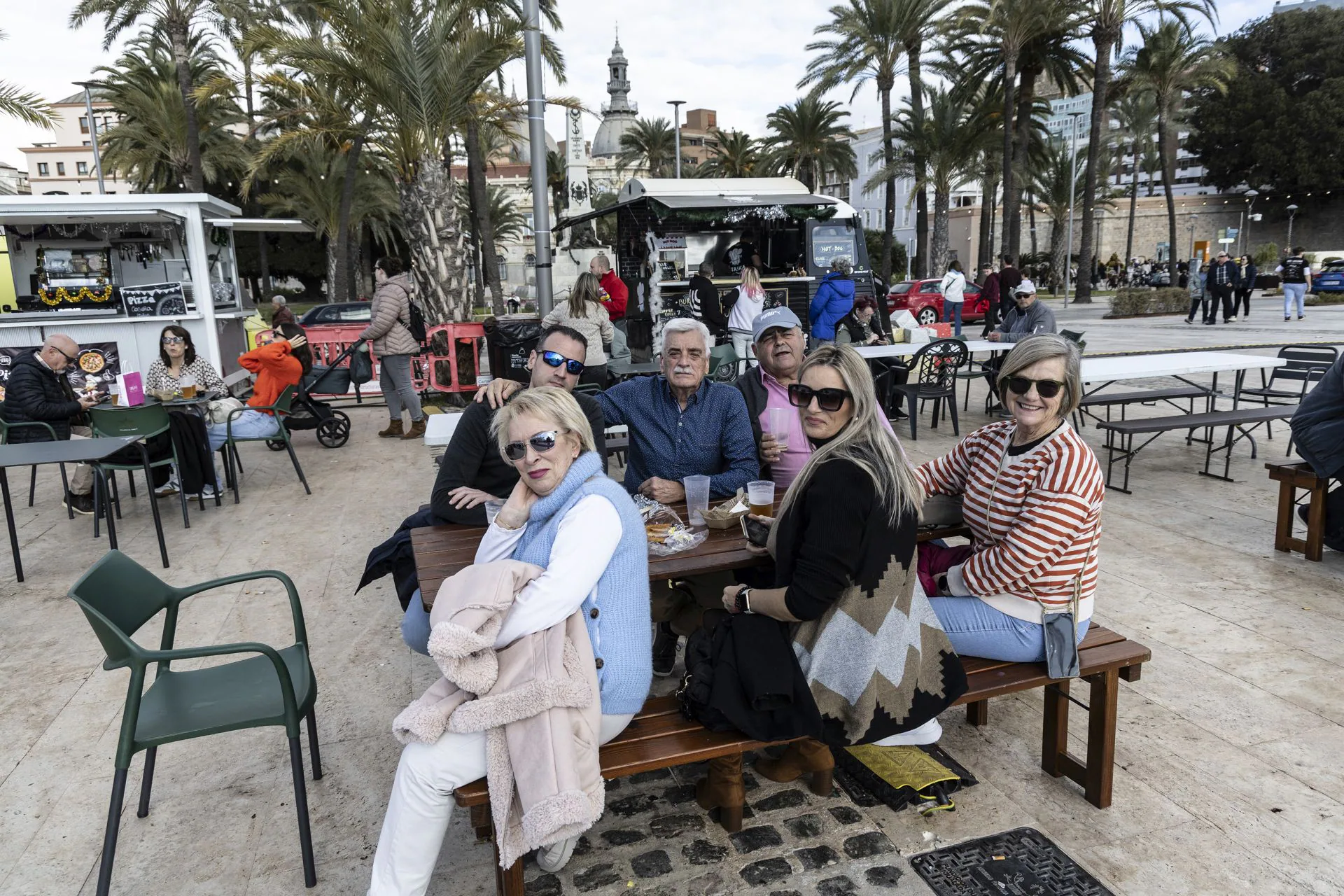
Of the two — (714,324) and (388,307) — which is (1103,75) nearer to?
(714,324)

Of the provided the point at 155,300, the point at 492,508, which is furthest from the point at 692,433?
the point at 155,300

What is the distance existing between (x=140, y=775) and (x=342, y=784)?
796mm

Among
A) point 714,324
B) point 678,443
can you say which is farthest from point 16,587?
point 714,324

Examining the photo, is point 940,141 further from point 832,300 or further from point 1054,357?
point 1054,357

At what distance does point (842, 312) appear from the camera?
32.6ft

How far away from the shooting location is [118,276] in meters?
13.3

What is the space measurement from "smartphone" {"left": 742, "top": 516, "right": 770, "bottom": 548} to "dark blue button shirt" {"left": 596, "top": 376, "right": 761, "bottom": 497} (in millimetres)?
728

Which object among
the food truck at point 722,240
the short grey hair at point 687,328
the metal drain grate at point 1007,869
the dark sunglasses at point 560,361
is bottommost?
the metal drain grate at point 1007,869

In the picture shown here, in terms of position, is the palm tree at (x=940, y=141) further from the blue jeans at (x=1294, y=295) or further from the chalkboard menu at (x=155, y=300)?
the chalkboard menu at (x=155, y=300)

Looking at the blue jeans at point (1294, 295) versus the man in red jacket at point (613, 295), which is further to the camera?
the blue jeans at point (1294, 295)

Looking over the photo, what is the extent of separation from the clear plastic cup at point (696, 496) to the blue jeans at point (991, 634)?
945 mm

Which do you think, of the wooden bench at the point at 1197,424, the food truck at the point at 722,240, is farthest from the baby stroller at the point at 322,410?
the wooden bench at the point at 1197,424

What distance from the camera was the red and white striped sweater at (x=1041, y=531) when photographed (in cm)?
263

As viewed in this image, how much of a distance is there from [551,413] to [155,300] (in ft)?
34.6
